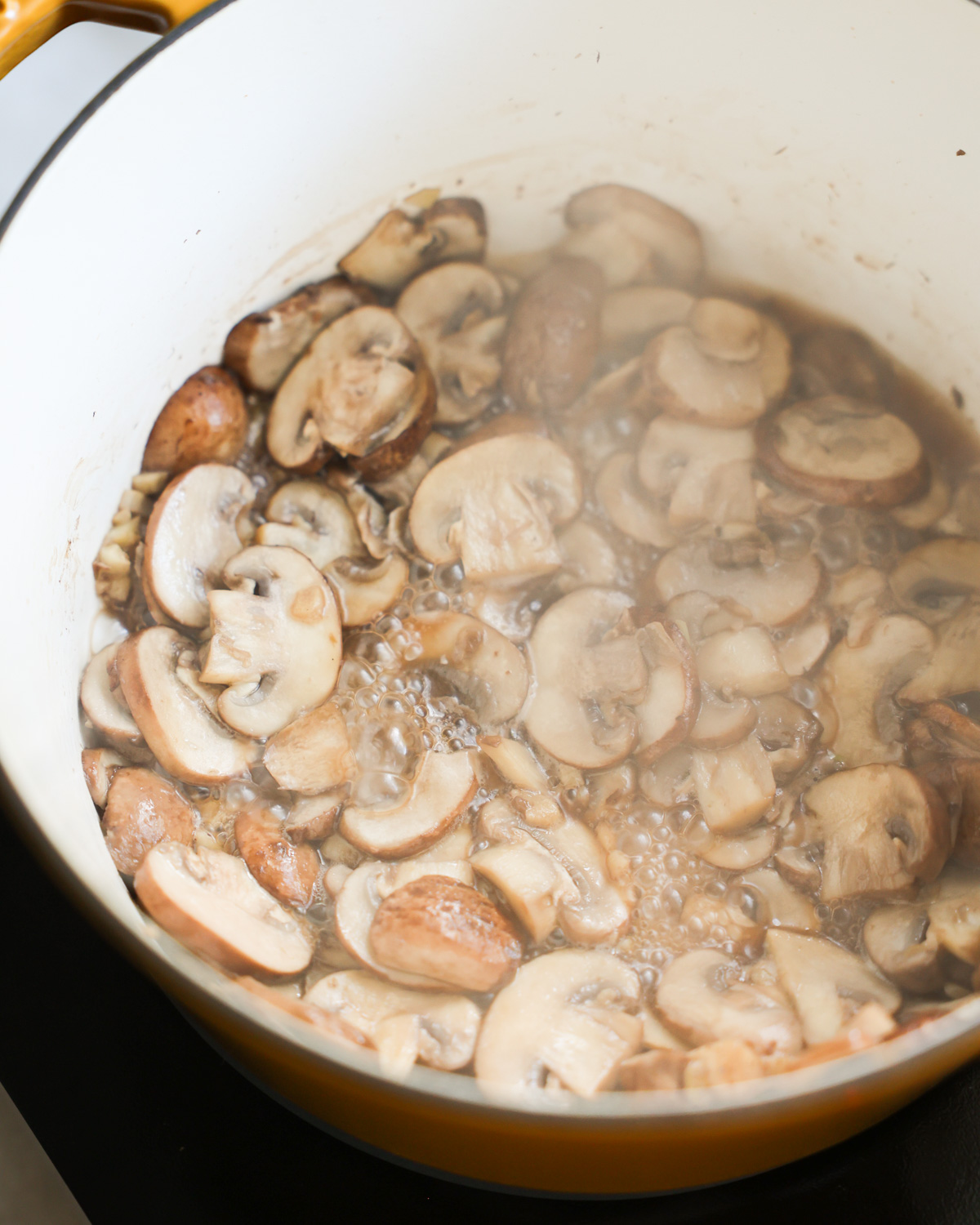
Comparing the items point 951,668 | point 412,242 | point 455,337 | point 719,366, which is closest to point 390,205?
point 412,242

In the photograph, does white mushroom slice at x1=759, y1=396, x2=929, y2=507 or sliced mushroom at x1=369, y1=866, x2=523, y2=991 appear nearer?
sliced mushroom at x1=369, y1=866, x2=523, y2=991

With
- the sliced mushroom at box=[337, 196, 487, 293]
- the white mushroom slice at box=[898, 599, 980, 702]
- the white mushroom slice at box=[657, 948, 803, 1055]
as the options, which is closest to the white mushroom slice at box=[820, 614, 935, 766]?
the white mushroom slice at box=[898, 599, 980, 702]

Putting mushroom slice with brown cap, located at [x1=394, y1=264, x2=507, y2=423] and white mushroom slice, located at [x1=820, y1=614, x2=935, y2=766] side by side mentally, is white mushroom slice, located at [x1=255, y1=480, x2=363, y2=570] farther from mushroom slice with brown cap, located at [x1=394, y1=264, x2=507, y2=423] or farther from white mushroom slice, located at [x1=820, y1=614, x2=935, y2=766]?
white mushroom slice, located at [x1=820, y1=614, x2=935, y2=766]

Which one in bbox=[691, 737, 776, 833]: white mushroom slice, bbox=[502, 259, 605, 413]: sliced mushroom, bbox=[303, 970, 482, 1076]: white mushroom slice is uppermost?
bbox=[502, 259, 605, 413]: sliced mushroom

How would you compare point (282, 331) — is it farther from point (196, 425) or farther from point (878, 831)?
point (878, 831)

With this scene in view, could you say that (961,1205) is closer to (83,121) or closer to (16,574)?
(16,574)

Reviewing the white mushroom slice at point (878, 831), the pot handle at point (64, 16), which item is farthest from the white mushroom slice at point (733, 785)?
the pot handle at point (64, 16)

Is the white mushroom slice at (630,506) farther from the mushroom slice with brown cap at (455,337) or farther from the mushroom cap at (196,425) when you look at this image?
the mushroom cap at (196,425)
